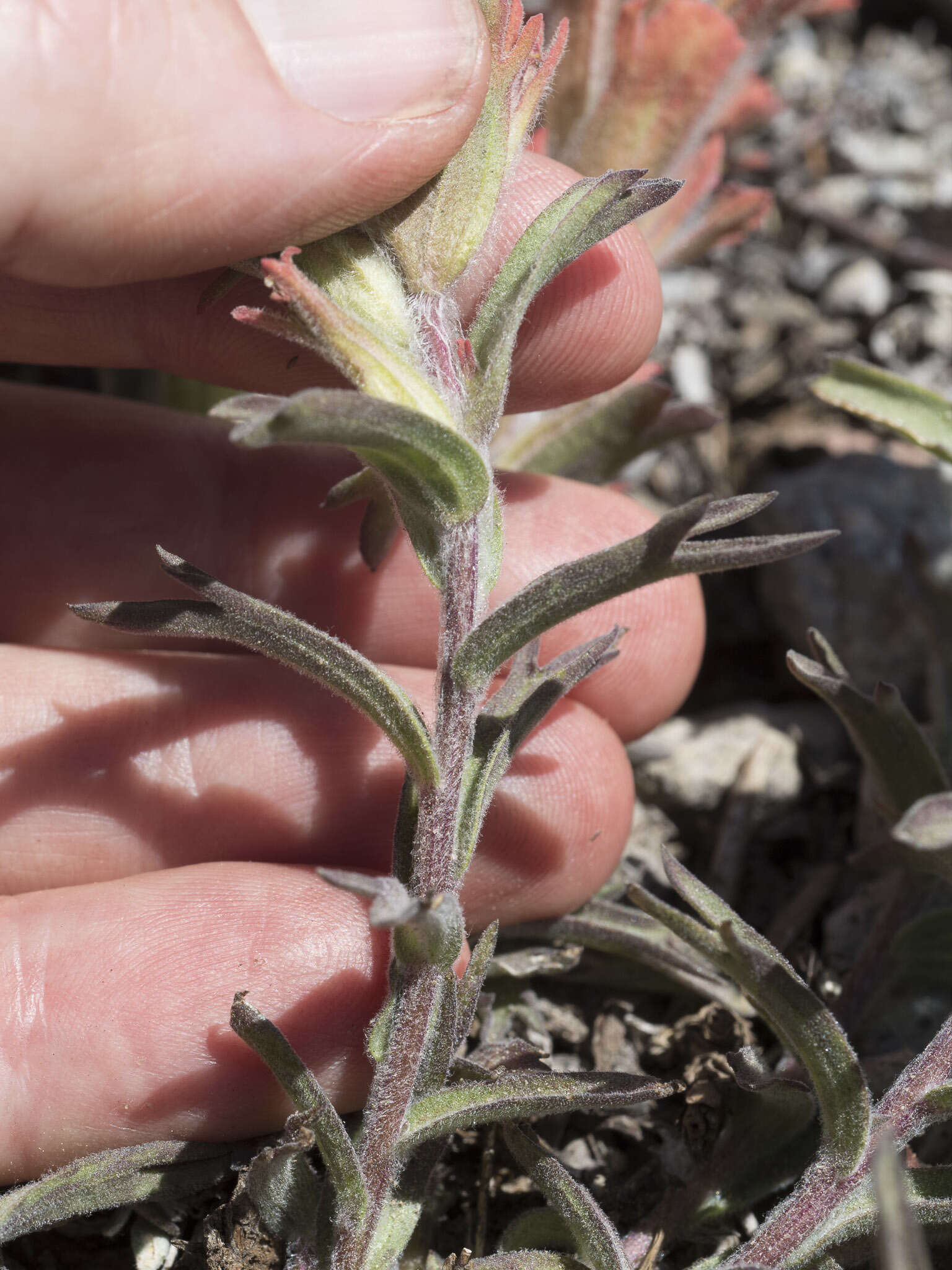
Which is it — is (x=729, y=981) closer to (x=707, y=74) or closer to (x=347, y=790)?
(x=347, y=790)

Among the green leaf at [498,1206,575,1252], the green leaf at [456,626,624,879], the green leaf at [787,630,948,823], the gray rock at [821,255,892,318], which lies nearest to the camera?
the green leaf at [456,626,624,879]

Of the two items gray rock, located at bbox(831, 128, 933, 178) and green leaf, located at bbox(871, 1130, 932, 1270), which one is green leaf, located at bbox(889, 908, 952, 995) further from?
gray rock, located at bbox(831, 128, 933, 178)

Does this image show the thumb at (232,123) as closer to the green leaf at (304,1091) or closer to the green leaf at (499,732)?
the green leaf at (499,732)

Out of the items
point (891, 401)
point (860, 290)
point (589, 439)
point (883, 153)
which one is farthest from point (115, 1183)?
point (883, 153)

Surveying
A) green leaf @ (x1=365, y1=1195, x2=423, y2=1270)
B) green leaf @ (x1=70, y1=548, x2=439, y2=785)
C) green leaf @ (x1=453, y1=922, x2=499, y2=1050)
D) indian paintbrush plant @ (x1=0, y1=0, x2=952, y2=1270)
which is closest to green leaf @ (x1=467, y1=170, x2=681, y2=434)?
indian paintbrush plant @ (x1=0, y1=0, x2=952, y2=1270)

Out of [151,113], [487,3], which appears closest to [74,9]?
[151,113]

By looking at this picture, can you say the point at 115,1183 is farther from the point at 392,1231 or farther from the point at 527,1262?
the point at 527,1262
